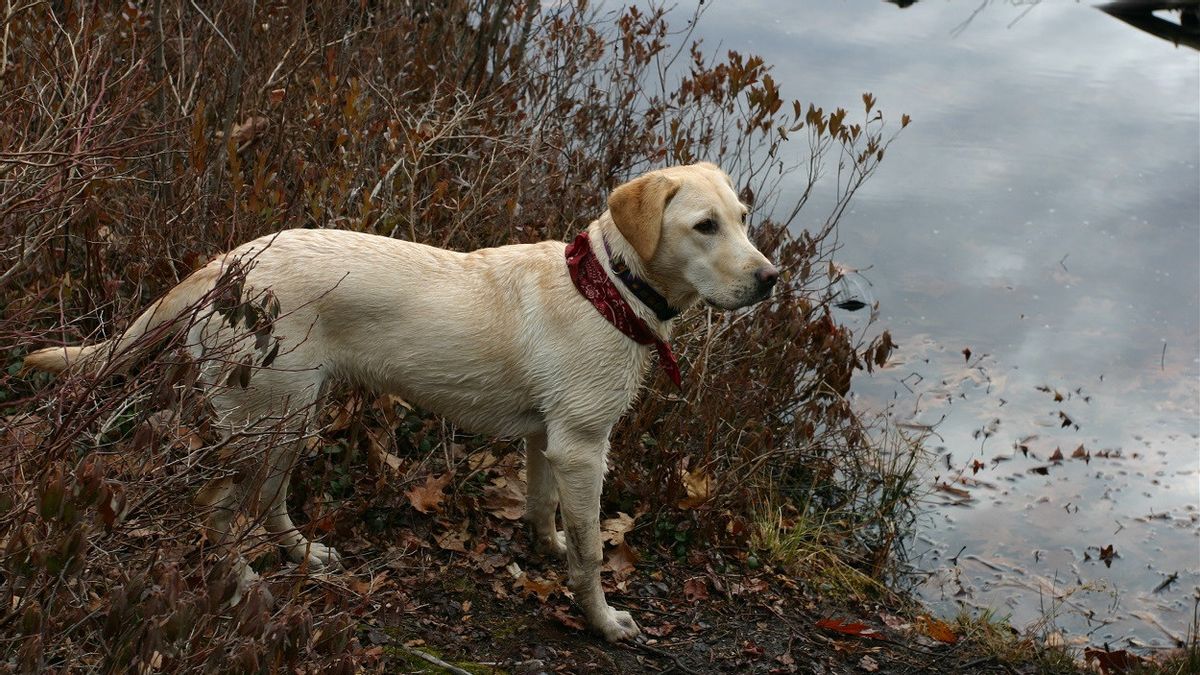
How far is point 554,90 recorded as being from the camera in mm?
8414

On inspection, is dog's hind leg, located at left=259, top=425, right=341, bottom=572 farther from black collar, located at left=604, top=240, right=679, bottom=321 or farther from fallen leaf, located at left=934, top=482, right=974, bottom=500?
fallen leaf, located at left=934, top=482, right=974, bottom=500

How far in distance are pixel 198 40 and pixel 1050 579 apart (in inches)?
230

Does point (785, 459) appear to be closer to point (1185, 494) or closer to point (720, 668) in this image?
point (720, 668)

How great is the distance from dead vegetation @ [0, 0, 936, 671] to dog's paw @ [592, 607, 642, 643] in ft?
0.58

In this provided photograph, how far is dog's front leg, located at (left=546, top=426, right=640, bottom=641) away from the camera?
454 cm

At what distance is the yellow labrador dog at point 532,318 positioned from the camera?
4309 mm

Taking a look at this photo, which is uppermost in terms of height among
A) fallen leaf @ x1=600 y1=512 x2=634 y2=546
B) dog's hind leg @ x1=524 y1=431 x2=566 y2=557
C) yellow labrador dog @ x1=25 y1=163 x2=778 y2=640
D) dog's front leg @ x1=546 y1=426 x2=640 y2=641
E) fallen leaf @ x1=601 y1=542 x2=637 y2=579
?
yellow labrador dog @ x1=25 y1=163 x2=778 y2=640

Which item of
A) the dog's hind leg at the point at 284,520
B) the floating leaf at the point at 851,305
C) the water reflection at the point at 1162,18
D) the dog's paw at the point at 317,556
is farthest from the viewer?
the water reflection at the point at 1162,18

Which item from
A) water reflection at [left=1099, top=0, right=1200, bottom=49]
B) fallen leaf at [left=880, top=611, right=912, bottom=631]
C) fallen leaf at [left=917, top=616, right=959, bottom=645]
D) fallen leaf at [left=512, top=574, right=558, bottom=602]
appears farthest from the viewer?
water reflection at [left=1099, top=0, right=1200, bottom=49]

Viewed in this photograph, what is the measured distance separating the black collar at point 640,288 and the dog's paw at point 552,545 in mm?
1298

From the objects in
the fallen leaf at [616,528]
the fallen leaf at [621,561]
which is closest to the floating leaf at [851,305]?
the fallen leaf at [616,528]

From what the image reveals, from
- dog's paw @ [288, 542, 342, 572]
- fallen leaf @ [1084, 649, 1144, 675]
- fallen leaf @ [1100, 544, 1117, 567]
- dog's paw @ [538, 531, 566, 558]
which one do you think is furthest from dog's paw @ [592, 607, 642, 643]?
fallen leaf @ [1100, 544, 1117, 567]

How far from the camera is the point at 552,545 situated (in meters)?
5.35

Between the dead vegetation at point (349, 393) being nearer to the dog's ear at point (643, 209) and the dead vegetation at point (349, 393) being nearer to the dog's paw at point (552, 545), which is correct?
the dog's paw at point (552, 545)
